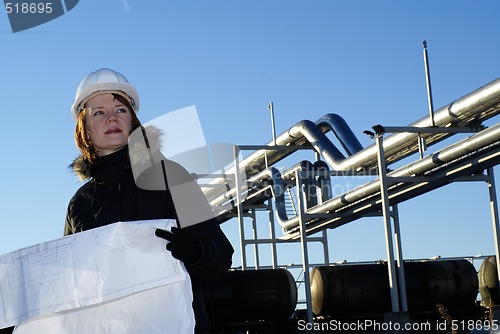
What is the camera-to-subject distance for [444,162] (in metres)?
14.8

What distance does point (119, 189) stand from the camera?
307cm

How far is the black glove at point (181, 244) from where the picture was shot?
2.67m

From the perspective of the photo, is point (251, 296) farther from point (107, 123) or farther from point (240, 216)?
point (107, 123)

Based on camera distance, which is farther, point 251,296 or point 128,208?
point 251,296

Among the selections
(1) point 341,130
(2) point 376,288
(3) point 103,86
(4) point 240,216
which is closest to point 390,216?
(2) point 376,288

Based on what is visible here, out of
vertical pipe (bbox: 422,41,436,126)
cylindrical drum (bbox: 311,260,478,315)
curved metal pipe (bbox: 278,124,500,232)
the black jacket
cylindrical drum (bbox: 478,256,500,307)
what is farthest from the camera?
cylindrical drum (bbox: 478,256,500,307)

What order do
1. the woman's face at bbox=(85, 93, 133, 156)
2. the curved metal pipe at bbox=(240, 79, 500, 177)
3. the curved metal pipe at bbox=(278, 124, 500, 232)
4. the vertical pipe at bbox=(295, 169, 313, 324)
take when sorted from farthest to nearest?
the vertical pipe at bbox=(295, 169, 313, 324), the curved metal pipe at bbox=(240, 79, 500, 177), the curved metal pipe at bbox=(278, 124, 500, 232), the woman's face at bbox=(85, 93, 133, 156)

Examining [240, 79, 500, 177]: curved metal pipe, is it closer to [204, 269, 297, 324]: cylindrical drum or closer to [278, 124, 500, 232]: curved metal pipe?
[278, 124, 500, 232]: curved metal pipe

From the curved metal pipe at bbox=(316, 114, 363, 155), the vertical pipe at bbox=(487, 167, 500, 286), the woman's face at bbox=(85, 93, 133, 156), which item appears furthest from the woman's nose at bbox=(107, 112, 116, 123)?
the curved metal pipe at bbox=(316, 114, 363, 155)

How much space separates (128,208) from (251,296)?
1457 centimetres

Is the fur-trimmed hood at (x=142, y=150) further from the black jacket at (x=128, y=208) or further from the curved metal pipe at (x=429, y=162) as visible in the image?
the curved metal pipe at (x=429, y=162)

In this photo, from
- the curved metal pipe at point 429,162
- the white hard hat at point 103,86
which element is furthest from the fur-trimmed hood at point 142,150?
the curved metal pipe at point 429,162

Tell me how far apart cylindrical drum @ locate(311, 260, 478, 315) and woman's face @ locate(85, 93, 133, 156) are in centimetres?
1435

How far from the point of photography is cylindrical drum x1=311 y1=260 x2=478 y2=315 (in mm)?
17078
